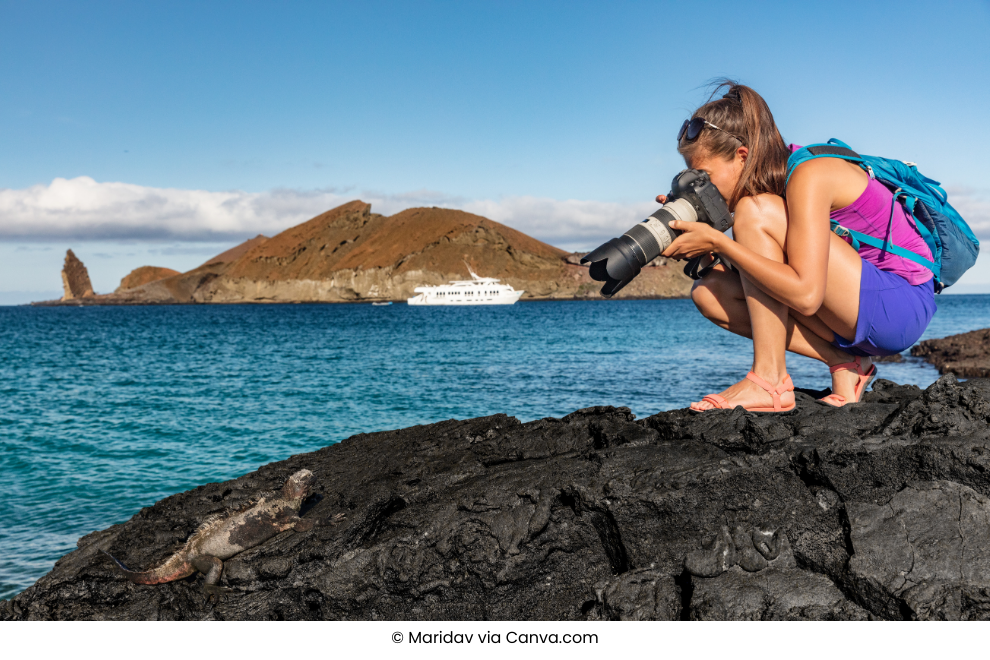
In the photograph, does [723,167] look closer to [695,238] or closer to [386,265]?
[695,238]

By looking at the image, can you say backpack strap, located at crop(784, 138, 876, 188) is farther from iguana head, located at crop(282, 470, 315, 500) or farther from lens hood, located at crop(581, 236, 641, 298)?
iguana head, located at crop(282, 470, 315, 500)

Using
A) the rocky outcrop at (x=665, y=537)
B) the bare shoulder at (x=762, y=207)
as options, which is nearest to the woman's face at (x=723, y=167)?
the bare shoulder at (x=762, y=207)

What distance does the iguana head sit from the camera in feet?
9.61

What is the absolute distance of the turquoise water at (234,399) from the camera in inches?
279

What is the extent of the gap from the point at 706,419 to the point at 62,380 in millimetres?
18978

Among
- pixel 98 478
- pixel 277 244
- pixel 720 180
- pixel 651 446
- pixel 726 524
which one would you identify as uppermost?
pixel 277 244

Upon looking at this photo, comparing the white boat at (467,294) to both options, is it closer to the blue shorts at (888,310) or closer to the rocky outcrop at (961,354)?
the rocky outcrop at (961,354)

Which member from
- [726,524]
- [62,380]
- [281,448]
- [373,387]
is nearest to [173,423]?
[281,448]

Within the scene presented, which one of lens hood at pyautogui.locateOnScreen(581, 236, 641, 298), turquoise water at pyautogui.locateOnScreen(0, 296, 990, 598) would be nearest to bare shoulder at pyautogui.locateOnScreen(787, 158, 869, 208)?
lens hood at pyautogui.locateOnScreen(581, 236, 641, 298)

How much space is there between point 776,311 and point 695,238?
52 centimetres

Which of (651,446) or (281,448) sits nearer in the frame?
(651,446)

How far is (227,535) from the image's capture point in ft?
8.87

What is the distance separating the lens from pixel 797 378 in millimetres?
14508

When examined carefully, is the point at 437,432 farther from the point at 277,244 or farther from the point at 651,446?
the point at 277,244
